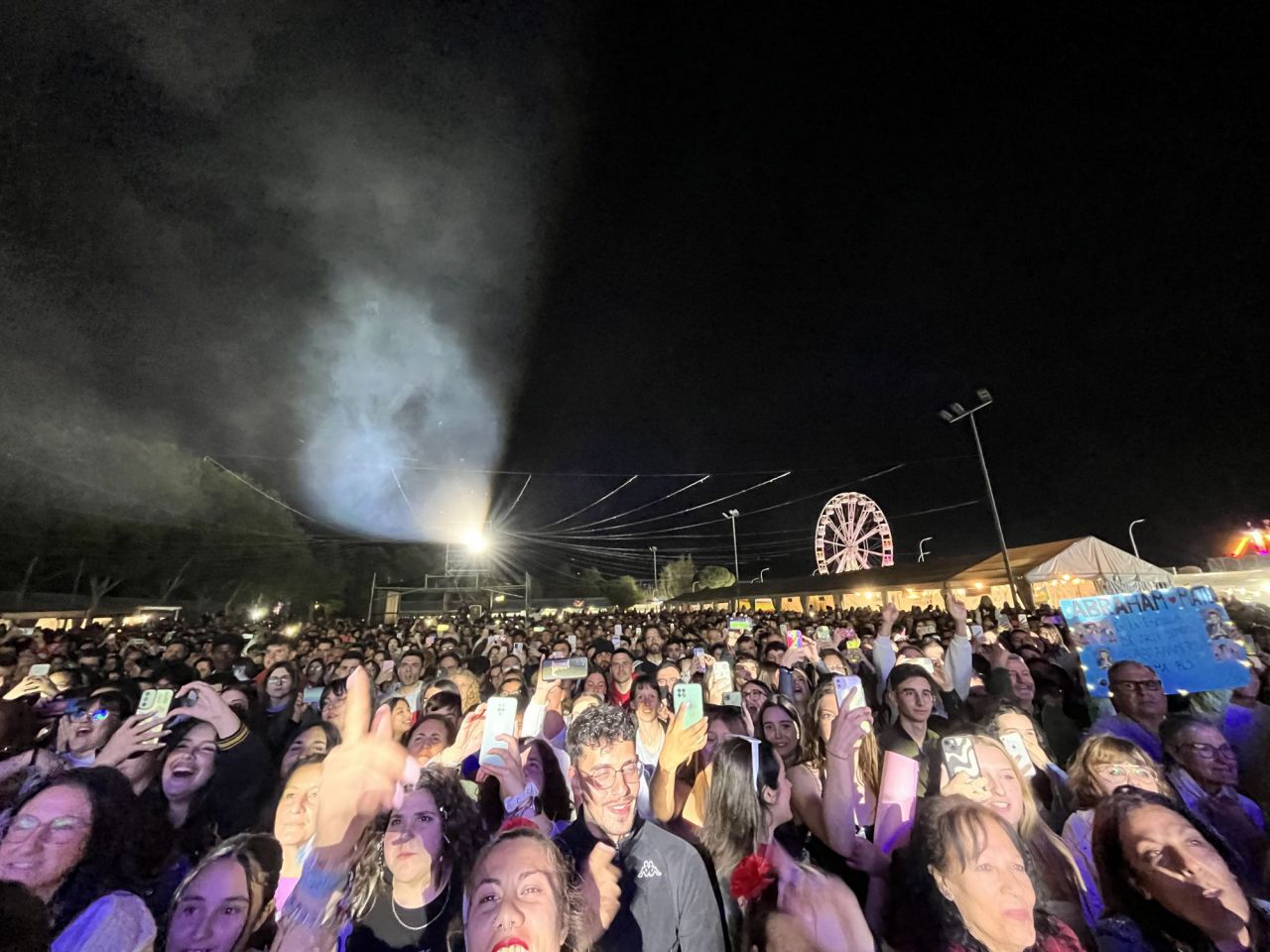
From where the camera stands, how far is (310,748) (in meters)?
3.66

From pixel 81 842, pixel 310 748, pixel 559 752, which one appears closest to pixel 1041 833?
pixel 559 752

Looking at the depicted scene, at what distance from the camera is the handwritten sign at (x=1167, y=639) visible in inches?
181

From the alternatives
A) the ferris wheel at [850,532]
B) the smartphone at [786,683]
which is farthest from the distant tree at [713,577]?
the smartphone at [786,683]

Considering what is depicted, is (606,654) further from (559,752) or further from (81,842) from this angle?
(81,842)

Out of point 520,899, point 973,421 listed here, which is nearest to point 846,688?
point 520,899

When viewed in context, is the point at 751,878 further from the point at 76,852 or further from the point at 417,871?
the point at 76,852

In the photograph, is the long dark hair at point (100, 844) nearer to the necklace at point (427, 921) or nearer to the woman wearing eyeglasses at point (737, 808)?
the necklace at point (427, 921)

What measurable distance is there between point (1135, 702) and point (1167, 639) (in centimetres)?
94

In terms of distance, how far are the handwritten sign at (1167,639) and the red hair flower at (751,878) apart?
416 cm

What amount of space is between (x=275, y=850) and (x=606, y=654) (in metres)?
6.08

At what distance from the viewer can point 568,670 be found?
21.0ft

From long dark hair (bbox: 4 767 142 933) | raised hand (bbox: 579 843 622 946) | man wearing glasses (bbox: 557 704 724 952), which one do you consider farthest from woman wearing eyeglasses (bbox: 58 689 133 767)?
raised hand (bbox: 579 843 622 946)

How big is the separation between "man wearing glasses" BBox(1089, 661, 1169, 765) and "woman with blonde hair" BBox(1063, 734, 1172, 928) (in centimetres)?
140

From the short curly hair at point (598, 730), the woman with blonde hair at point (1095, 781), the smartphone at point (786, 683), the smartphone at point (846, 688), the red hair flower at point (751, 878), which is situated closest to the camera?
the red hair flower at point (751, 878)
